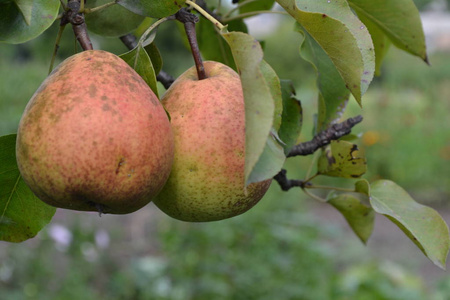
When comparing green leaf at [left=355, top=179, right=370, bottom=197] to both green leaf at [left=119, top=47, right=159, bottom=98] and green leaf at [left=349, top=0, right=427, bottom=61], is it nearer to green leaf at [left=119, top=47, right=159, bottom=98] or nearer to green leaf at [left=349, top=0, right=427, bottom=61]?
green leaf at [left=349, top=0, right=427, bottom=61]

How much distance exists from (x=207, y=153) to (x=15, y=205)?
294 millimetres

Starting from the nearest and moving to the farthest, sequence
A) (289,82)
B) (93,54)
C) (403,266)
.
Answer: (93,54) < (289,82) < (403,266)

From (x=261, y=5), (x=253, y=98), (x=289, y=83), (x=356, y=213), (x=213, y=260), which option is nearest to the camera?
(x=253, y=98)

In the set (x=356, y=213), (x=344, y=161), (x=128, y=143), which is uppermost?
(x=128, y=143)

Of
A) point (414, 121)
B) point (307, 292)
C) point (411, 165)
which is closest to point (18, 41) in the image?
point (307, 292)

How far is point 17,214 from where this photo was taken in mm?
770

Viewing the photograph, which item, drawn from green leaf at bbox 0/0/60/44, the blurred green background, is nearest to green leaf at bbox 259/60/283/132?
green leaf at bbox 0/0/60/44

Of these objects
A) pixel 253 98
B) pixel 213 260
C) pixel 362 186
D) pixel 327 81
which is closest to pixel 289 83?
pixel 327 81

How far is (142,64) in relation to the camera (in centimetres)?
69

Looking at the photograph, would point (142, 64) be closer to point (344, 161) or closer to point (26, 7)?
point (26, 7)

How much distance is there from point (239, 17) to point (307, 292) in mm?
1865

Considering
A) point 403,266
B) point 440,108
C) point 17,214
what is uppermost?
point 17,214

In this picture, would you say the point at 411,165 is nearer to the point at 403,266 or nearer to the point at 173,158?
the point at 403,266

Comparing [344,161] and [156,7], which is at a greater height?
[156,7]
